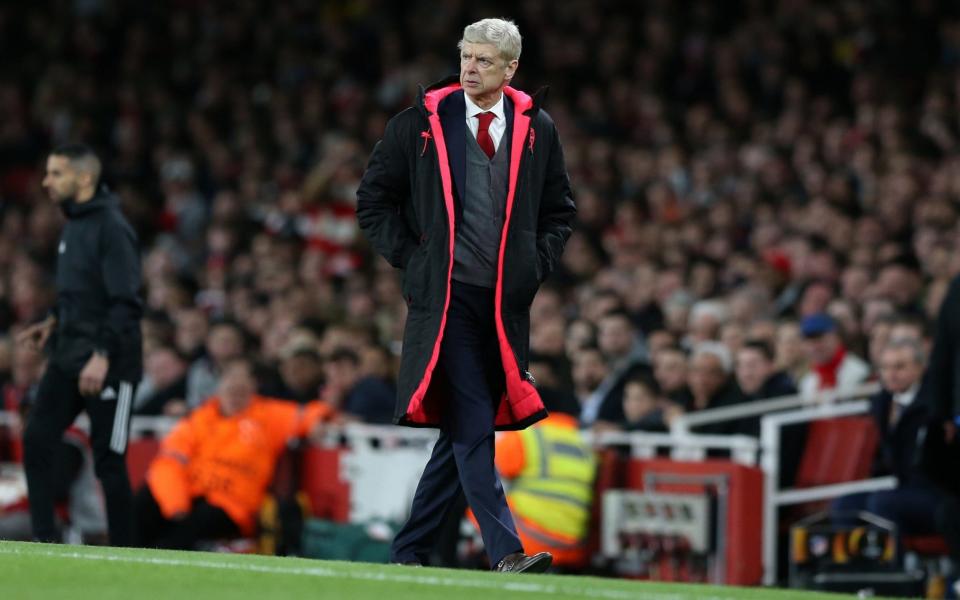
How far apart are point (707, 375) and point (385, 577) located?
5.42 metres

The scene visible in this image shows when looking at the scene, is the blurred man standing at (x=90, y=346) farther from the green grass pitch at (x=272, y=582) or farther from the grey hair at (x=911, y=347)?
the grey hair at (x=911, y=347)

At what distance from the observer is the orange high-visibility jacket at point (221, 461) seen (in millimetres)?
12289

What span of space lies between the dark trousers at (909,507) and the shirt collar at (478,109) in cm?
405

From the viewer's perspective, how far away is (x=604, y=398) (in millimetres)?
→ 12438

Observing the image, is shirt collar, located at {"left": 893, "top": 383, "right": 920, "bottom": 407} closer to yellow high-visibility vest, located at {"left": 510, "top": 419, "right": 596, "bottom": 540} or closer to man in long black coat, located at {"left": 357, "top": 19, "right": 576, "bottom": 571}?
yellow high-visibility vest, located at {"left": 510, "top": 419, "right": 596, "bottom": 540}

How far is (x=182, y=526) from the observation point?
1216 centimetres

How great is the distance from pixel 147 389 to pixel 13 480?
2351 millimetres

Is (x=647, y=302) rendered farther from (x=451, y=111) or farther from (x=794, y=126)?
(x=451, y=111)

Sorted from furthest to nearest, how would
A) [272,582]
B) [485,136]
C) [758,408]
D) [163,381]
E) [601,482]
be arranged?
[163,381] < [758,408] < [601,482] < [485,136] < [272,582]

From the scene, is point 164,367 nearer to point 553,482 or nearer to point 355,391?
point 355,391

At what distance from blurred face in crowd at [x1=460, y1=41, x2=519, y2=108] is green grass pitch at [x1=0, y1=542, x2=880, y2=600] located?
5.99 feet

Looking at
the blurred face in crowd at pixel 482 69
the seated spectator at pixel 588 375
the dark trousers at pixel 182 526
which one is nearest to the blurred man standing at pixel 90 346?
the blurred face in crowd at pixel 482 69

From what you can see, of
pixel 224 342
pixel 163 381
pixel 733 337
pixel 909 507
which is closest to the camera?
pixel 909 507

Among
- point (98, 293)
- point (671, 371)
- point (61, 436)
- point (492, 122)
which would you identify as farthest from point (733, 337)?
point (492, 122)
